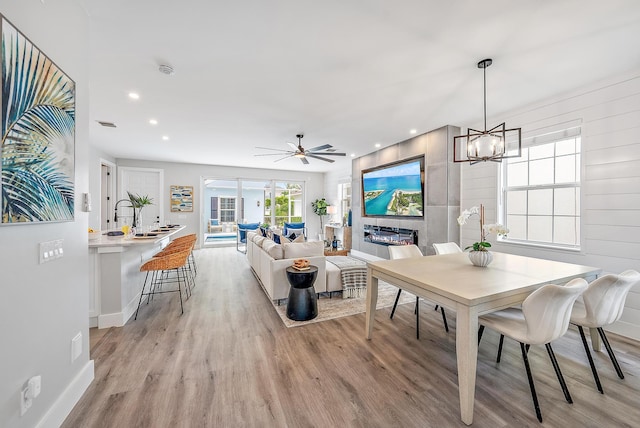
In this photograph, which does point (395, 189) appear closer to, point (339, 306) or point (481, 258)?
point (339, 306)

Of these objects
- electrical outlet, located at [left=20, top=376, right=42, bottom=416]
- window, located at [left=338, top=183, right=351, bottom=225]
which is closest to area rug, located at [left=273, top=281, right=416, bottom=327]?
electrical outlet, located at [left=20, top=376, right=42, bottom=416]

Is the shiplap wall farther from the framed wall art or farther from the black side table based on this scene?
the framed wall art

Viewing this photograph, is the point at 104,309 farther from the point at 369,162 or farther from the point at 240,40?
the point at 369,162

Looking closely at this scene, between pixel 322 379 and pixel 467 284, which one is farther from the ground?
pixel 467 284

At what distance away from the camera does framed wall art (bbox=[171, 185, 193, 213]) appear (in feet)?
24.9

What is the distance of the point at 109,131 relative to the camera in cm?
466

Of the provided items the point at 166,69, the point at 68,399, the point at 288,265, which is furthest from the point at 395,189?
the point at 68,399

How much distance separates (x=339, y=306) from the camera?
3.29 meters

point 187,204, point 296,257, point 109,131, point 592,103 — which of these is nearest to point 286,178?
point 187,204

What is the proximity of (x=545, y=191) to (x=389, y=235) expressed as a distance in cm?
278

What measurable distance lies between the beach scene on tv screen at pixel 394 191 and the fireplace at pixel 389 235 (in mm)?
332

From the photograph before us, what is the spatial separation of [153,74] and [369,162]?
470 centimetres

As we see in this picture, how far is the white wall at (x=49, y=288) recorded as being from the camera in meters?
1.15

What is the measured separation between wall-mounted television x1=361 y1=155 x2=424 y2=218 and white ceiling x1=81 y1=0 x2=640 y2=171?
1129mm
